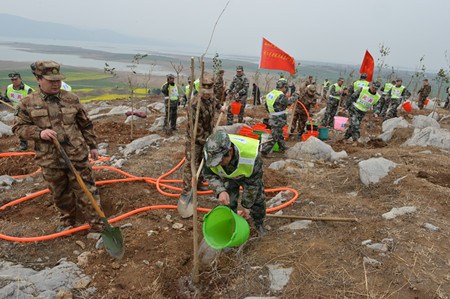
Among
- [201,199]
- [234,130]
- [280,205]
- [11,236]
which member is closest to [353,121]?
[234,130]

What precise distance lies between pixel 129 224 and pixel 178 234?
0.66 metres

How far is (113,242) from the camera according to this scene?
110 inches

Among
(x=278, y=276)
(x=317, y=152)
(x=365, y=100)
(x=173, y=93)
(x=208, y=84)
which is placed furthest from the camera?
(x=173, y=93)

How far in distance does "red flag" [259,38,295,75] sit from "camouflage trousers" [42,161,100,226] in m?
4.43

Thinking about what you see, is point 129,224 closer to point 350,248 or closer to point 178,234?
point 178,234

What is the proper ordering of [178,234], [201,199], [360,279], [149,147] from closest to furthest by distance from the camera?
[360,279] < [178,234] < [201,199] < [149,147]

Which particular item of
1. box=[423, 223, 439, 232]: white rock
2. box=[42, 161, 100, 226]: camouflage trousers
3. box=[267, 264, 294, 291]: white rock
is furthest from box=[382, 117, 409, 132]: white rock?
box=[42, 161, 100, 226]: camouflage trousers

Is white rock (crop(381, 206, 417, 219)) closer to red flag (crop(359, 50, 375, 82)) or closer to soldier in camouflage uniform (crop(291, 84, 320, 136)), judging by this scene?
soldier in camouflage uniform (crop(291, 84, 320, 136))

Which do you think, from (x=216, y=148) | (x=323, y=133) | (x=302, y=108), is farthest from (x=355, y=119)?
(x=216, y=148)

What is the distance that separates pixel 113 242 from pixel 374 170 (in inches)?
163

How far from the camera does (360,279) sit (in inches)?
87.7

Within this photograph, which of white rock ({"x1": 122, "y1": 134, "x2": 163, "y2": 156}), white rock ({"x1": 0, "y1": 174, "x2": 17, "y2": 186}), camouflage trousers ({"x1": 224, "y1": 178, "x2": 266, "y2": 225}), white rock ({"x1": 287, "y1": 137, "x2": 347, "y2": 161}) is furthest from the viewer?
white rock ({"x1": 122, "y1": 134, "x2": 163, "y2": 156})

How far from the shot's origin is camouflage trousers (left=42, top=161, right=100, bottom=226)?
2.96 m

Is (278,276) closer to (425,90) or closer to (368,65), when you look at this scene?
(368,65)
